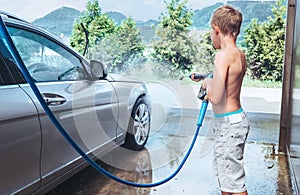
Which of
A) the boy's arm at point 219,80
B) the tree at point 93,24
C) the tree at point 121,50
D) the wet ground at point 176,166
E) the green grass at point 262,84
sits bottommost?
the wet ground at point 176,166

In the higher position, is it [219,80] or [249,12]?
[249,12]

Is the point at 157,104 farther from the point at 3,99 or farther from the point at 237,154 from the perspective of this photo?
the point at 3,99

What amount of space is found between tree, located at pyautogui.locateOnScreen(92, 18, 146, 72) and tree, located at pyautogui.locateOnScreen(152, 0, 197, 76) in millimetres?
273

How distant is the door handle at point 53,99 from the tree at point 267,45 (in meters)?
4.15

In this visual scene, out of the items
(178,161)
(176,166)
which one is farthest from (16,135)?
(178,161)

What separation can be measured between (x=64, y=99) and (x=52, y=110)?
0.16 metres

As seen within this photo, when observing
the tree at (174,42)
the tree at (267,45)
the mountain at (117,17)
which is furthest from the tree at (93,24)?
the tree at (267,45)

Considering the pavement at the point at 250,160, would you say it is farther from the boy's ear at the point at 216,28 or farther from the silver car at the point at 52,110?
the boy's ear at the point at 216,28

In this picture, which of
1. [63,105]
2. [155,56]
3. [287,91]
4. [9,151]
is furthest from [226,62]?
[155,56]

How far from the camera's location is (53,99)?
1848 millimetres

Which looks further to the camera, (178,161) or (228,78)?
(178,161)

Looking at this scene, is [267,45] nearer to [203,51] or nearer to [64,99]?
[203,51]

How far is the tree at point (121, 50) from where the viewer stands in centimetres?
343

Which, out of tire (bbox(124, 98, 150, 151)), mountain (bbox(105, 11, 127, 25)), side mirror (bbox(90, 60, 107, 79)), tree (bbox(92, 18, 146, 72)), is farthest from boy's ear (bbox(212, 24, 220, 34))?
mountain (bbox(105, 11, 127, 25))
